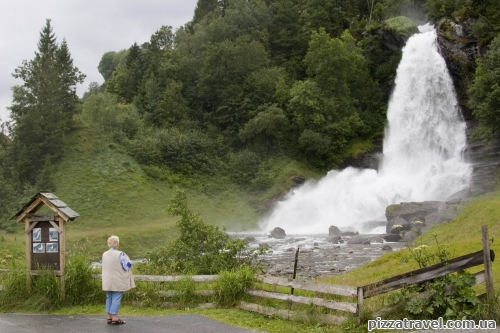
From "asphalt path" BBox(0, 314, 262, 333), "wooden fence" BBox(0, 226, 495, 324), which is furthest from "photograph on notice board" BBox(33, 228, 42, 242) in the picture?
"wooden fence" BBox(0, 226, 495, 324)

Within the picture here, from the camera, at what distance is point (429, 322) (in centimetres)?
879

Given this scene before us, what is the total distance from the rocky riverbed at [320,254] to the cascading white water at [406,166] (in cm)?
779

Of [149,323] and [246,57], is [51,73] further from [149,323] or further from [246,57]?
[149,323]

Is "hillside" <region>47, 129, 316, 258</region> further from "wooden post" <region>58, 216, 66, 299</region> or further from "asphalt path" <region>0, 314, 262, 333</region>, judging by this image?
"asphalt path" <region>0, 314, 262, 333</region>

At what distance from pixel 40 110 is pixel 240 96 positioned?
63.2 feet

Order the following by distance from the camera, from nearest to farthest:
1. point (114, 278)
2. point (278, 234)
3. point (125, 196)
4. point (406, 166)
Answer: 1. point (114, 278)
2. point (278, 234)
3. point (125, 196)
4. point (406, 166)

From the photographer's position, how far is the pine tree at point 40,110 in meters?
41.0

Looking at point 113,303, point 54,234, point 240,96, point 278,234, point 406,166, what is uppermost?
point 240,96

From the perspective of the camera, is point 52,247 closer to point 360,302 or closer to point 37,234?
point 37,234

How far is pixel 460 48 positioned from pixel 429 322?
40692 millimetres

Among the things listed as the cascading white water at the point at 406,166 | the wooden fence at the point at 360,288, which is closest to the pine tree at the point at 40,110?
the cascading white water at the point at 406,166

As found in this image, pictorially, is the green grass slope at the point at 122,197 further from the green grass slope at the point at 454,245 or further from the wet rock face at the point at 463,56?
the wet rock face at the point at 463,56

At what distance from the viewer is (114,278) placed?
33.6 feet

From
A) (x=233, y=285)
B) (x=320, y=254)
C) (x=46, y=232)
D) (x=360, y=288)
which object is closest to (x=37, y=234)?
(x=46, y=232)
